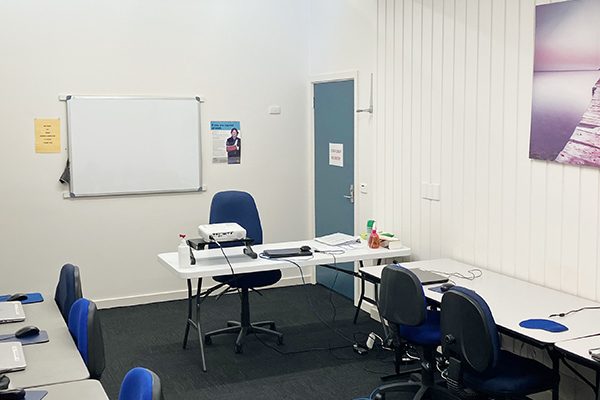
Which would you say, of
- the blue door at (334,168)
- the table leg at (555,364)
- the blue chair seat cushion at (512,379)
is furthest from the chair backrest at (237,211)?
the table leg at (555,364)

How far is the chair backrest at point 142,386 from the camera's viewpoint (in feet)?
7.38

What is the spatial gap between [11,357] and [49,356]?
148mm

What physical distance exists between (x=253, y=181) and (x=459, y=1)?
9.11 feet

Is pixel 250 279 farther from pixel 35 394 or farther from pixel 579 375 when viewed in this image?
pixel 35 394

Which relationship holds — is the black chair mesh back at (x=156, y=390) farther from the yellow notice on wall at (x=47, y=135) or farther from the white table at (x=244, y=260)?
the yellow notice on wall at (x=47, y=135)

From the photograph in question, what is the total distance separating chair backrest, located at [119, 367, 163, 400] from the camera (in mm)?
2250

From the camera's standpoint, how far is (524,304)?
362cm

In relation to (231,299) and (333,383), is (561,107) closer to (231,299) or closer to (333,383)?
(333,383)

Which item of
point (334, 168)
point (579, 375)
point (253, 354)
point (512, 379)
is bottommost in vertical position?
point (253, 354)

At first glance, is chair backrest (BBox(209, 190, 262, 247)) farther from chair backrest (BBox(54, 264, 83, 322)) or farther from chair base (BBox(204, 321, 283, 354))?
chair backrest (BBox(54, 264, 83, 322))

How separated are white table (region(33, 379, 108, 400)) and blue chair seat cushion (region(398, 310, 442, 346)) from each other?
1.75 metres

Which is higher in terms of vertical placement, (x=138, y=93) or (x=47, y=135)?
(x=138, y=93)

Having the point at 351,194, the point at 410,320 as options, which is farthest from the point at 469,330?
the point at 351,194

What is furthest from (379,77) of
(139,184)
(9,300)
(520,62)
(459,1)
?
(9,300)
